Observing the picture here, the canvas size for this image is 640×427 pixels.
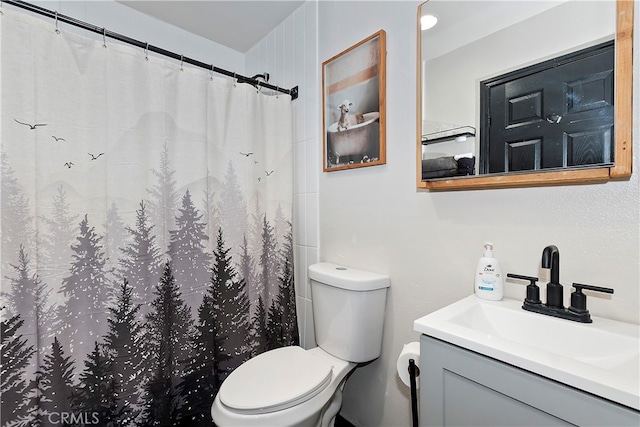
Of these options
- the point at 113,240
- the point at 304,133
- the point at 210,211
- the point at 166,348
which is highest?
the point at 304,133

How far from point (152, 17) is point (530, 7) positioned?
6.36ft

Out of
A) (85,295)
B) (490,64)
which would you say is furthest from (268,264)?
(490,64)

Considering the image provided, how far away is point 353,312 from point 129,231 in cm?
99

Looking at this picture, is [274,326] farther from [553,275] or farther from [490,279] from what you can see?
[553,275]

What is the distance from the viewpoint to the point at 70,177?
111cm

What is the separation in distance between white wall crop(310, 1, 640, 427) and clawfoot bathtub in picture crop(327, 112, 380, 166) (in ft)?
0.23

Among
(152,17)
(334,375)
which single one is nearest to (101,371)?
(334,375)

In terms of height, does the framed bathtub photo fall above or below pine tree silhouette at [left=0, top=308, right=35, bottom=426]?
above

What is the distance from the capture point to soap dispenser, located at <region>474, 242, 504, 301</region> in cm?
90

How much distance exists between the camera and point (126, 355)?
1231mm

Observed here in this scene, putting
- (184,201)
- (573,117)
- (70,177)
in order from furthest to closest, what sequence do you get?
(184,201) → (70,177) → (573,117)

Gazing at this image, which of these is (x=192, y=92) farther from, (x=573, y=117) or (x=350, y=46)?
(x=573, y=117)

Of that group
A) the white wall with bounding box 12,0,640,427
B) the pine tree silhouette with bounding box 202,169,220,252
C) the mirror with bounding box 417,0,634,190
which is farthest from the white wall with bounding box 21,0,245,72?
the mirror with bounding box 417,0,634,190

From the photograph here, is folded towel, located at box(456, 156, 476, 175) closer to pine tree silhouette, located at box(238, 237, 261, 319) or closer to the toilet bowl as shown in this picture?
the toilet bowl
